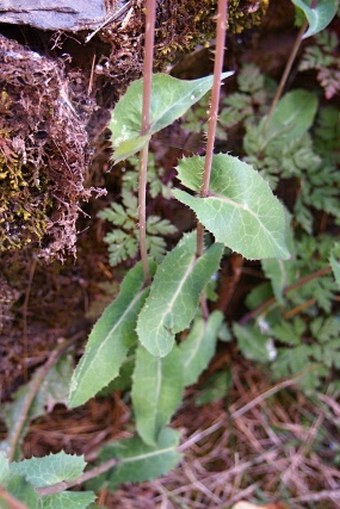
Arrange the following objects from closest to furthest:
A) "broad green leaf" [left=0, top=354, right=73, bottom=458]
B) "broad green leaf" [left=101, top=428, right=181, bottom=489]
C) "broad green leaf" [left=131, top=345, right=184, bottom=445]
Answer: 1. "broad green leaf" [left=131, top=345, right=184, bottom=445]
2. "broad green leaf" [left=101, top=428, right=181, bottom=489]
3. "broad green leaf" [left=0, top=354, right=73, bottom=458]

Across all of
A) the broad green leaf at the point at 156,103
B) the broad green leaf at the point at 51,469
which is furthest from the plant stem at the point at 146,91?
the broad green leaf at the point at 51,469

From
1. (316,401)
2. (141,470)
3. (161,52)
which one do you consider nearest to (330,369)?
(316,401)

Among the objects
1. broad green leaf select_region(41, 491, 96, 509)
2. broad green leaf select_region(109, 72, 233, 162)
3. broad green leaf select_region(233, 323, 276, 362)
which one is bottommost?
broad green leaf select_region(233, 323, 276, 362)

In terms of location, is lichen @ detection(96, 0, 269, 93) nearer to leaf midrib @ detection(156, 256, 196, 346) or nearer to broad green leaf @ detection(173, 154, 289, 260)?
broad green leaf @ detection(173, 154, 289, 260)

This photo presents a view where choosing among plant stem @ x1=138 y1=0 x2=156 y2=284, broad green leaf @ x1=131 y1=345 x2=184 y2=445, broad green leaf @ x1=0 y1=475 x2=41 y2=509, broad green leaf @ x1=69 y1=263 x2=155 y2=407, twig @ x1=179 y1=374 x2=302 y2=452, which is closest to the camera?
plant stem @ x1=138 y1=0 x2=156 y2=284

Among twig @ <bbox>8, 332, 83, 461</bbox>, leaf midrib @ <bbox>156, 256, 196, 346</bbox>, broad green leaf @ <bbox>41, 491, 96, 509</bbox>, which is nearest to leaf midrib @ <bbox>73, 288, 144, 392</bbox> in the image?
leaf midrib @ <bbox>156, 256, 196, 346</bbox>


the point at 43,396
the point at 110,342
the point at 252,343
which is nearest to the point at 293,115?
the point at 252,343

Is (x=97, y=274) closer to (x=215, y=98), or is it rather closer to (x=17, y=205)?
(x=17, y=205)
